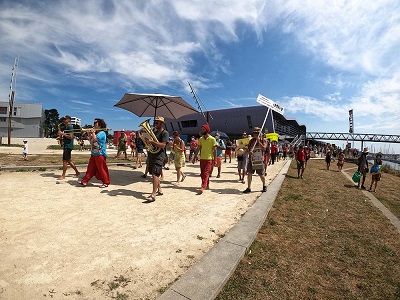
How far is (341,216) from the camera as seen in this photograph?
498 centimetres

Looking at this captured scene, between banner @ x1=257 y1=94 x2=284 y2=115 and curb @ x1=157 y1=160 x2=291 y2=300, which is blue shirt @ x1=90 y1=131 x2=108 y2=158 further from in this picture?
banner @ x1=257 y1=94 x2=284 y2=115

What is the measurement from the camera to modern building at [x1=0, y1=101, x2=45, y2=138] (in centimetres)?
6806

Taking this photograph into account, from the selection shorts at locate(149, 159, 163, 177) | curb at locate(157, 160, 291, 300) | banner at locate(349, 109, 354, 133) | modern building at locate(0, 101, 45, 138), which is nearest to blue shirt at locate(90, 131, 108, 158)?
shorts at locate(149, 159, 163, 177)

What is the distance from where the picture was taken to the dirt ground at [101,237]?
2.27 meters

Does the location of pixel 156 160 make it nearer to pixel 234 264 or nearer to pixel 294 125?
pixel 234 264

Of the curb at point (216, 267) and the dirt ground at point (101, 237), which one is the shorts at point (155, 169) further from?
the curb at point (216, 267)

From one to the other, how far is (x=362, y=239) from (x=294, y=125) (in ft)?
230

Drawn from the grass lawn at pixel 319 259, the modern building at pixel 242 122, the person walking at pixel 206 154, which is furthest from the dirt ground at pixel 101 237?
the modern building at pixel 242 122

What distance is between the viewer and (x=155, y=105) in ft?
30.7

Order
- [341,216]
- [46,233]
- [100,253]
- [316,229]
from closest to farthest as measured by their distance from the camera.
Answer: [100,253] → [46,233] → [316,229] → [341,216]

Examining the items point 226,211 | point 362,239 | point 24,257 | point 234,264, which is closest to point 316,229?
point 362,239

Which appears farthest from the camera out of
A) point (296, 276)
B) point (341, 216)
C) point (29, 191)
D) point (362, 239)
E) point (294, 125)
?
point (294, 125)

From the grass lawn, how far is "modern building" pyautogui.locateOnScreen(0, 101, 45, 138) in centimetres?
8513

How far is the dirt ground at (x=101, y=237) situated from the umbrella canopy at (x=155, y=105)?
3.80m
